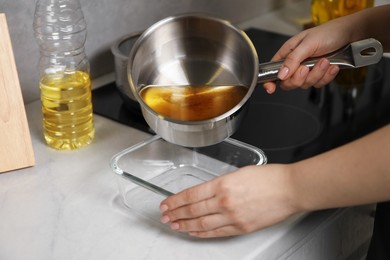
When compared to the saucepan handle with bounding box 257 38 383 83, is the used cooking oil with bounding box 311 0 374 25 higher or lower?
lower

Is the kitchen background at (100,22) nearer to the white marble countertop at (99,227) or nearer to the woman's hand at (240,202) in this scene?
the white marble countertop at (99,227)

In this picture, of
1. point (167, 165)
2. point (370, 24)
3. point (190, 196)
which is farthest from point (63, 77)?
point (370, 24)

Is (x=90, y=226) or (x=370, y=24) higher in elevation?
(x=370, y=24)

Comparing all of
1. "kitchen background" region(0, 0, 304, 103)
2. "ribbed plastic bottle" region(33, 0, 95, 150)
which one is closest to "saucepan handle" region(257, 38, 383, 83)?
"ribbed plastic bottle" region(33, 0, 95, 150)

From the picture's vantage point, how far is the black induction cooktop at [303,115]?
1095 mm

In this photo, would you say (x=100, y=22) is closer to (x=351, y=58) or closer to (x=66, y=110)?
(x=66, y=110)

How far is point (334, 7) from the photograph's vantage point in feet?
4.85

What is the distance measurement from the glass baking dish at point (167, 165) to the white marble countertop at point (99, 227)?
0.03 m

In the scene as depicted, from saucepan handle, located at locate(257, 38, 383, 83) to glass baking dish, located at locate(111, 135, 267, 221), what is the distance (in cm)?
12

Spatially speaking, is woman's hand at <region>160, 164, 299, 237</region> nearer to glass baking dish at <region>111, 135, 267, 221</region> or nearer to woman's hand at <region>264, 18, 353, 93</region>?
glass baking dish at <region>111, 135, 267, 221</region>

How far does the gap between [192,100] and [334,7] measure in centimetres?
68

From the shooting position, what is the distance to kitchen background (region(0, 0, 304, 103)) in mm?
1172

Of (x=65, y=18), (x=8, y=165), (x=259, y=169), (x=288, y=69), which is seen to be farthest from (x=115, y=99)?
(x=259, y=169)

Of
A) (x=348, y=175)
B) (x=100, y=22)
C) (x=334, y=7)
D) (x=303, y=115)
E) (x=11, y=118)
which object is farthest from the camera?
(x=334, y=7)
